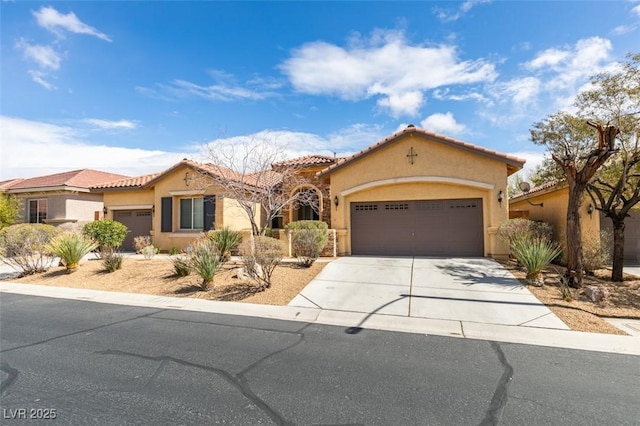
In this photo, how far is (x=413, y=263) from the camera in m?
12.5

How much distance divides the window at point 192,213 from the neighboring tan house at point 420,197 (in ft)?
23.7

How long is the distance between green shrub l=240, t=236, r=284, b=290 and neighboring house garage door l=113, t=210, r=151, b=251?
12.3m

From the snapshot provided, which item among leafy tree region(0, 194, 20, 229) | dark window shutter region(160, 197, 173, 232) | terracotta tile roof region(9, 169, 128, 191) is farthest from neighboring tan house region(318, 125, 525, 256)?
leafy tree region(0, 194, 20, 229)

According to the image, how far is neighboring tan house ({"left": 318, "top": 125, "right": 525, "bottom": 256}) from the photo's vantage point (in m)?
13.9

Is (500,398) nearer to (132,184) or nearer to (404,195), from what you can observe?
(404,195)

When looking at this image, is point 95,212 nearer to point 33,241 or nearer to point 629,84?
point 33,241

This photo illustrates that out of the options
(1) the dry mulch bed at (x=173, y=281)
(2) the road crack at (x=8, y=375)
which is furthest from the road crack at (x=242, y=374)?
(1) the dry mulch bed at (x=173, y=281)

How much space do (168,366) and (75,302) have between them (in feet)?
20.0

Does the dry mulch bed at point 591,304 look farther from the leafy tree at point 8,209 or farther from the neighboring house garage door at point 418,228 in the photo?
the leafy tree at point 8,209

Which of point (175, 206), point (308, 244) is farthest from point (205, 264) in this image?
point (175, 206)

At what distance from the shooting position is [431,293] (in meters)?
8.81

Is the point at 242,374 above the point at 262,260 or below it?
below

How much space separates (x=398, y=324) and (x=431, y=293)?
8.10 feet

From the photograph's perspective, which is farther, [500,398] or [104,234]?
[104,234]
